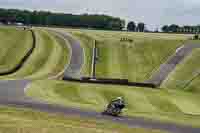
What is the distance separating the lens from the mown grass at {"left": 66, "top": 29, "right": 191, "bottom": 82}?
290 ft

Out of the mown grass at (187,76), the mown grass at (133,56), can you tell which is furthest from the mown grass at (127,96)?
the mown grass at (133,56)

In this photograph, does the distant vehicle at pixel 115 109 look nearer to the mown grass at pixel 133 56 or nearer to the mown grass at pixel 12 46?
the mown grass at pixel 12 46

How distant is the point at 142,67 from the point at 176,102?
116 feet

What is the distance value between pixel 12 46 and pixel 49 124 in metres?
82.5

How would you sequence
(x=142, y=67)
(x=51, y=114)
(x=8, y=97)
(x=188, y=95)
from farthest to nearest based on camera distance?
(x=142, y=67)
(x=188, y=95)
(x=8, y=97)
(x=51, y=114)

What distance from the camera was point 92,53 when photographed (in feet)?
344

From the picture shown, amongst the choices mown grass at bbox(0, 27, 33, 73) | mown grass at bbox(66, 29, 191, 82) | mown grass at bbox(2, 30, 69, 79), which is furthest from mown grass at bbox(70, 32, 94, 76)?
mown grass at bbox(0, 27, 33, 73)

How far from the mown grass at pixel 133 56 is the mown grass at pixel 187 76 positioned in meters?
5.84

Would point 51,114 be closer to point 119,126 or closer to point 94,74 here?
point 119,126

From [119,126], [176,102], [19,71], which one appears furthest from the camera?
[19,71]

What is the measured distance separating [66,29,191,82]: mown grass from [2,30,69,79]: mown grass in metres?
8.40

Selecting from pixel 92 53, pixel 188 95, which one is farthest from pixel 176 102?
pixel 92 53

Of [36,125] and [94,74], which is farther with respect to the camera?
[94,74]

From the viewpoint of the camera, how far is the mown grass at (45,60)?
77113 mm
